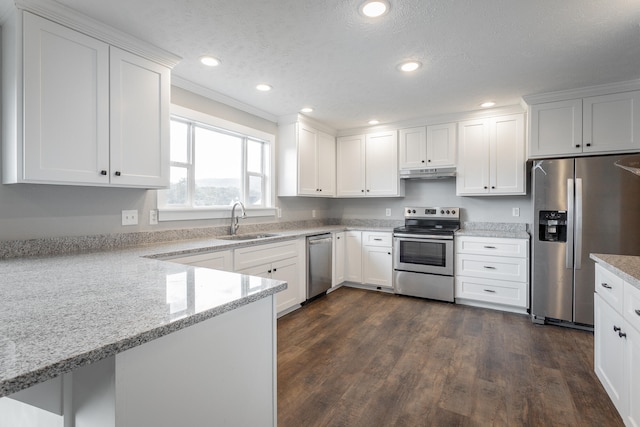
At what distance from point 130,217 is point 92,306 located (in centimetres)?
175

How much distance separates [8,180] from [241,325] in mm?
1796

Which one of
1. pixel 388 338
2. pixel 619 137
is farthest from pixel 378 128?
pixel 388 338

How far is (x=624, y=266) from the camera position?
1.64 m

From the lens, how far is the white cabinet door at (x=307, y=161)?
13.1 feet

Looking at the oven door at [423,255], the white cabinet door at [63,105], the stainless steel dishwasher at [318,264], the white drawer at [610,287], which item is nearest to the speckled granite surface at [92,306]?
the white cabinet door at [63,105]

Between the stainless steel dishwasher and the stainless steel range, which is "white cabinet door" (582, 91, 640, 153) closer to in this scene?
the stainless steel range

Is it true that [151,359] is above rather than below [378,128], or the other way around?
below

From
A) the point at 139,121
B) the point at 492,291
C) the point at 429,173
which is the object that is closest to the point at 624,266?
the point at 492,291

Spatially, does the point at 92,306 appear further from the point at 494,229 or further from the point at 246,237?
the point at 494,229

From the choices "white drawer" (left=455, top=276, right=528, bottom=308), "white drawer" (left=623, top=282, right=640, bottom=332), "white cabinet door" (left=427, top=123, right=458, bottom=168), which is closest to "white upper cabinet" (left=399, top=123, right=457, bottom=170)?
"white cabinet door" (left=427, top=123, right=458, bottom=168)

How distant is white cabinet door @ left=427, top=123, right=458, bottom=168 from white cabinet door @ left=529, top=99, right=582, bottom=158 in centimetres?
85

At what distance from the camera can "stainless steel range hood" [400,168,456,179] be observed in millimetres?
3922

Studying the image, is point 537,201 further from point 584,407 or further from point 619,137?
point 584,407

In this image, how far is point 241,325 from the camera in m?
1.12
